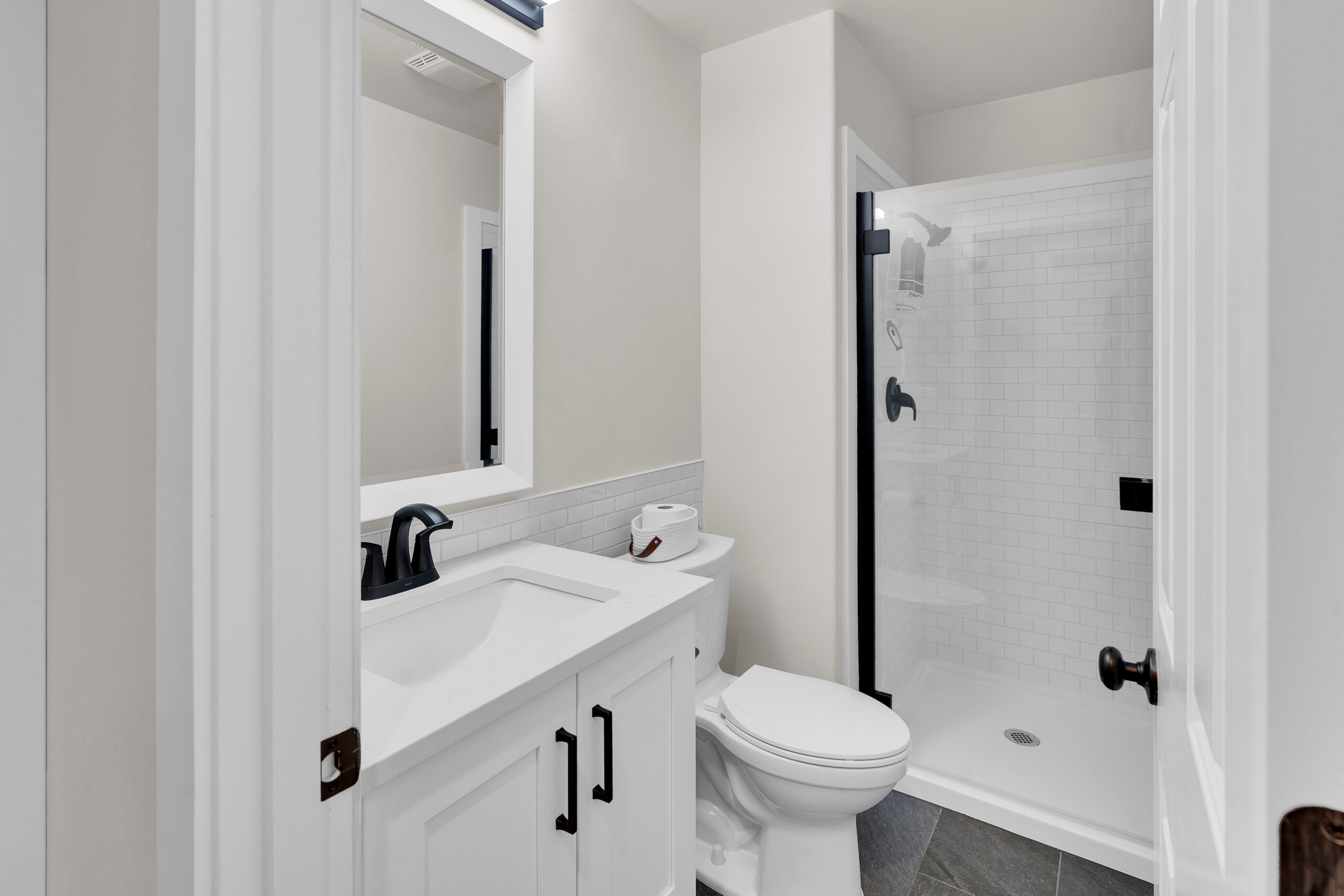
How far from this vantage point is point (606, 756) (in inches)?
38.7

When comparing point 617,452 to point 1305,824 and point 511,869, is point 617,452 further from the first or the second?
point 1305,824

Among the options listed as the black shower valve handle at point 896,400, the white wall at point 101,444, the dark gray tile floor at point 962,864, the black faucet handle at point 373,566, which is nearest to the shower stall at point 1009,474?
the black shower valve handle at point 896,400

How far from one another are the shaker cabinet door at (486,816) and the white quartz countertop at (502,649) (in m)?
0.03

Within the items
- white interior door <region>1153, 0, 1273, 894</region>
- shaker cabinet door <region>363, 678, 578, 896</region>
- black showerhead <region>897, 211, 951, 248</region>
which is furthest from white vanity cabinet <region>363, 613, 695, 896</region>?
black showerhead <region>897, 211, 951, 248</region>

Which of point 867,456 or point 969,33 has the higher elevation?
point 969,33

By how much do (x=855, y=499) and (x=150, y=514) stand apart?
6.10 ft

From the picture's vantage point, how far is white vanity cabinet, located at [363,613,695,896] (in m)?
0.74

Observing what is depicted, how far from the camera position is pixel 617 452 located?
5.95 ft

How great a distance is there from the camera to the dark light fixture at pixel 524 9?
1.42 meters

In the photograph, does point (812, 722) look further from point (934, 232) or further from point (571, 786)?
point (934, 232)

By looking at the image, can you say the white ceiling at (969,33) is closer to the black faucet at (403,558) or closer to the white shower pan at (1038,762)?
the black faucet at (403,558)

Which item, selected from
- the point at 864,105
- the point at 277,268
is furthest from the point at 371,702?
the point at 864,105

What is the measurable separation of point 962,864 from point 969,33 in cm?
246

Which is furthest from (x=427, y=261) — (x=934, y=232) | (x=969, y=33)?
(x=969, y=33)
